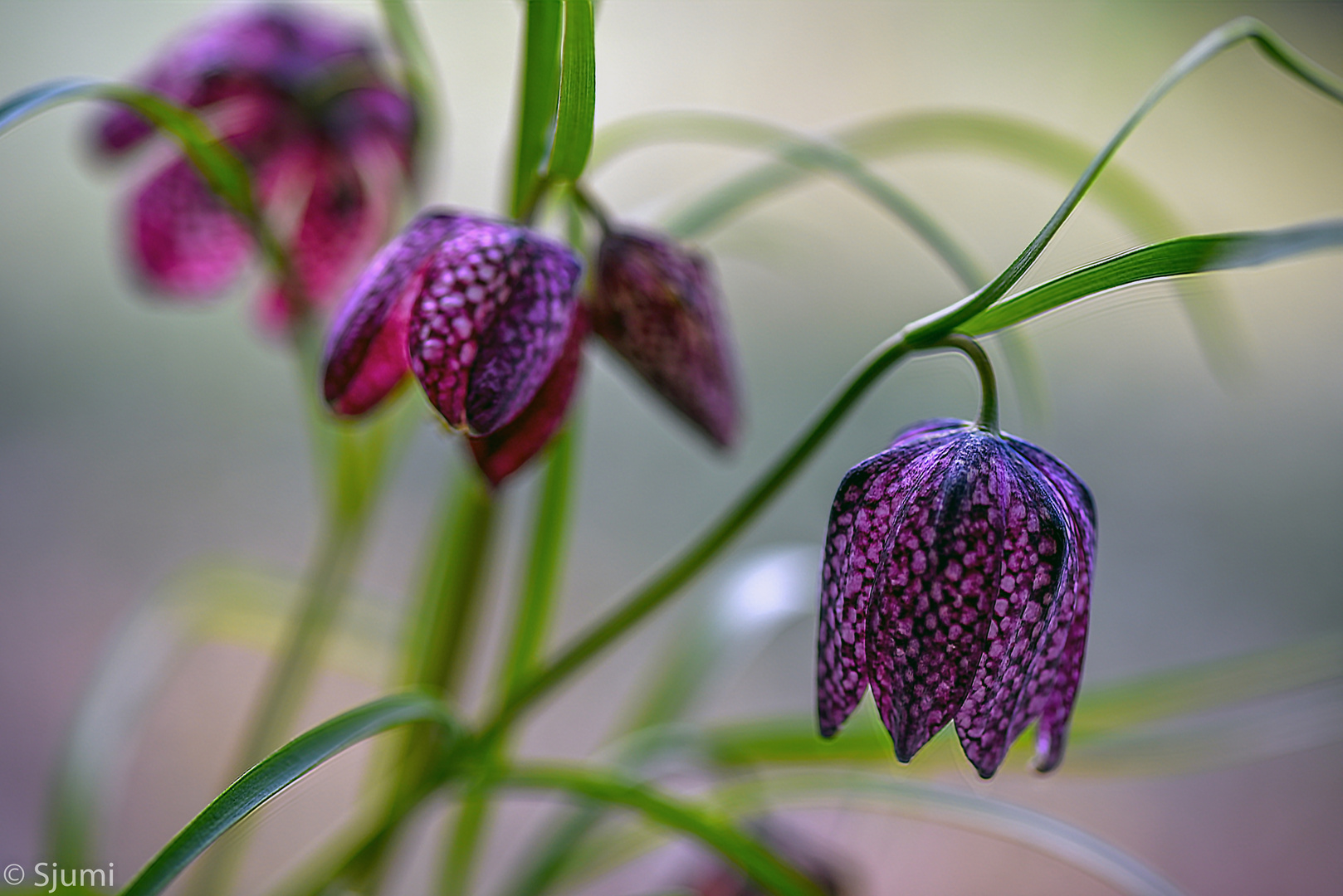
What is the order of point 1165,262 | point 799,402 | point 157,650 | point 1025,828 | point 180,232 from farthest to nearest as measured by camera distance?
point 799,402 → point 157,650 → point 180,232 → point 1025,828 → point 1165,262

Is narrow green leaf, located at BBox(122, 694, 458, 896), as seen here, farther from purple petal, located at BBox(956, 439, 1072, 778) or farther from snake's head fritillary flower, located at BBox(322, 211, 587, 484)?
purple petal, located at BBox(956, 439, 1072, 778)

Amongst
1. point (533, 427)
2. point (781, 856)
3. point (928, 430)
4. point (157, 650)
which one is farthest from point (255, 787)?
point (157, 650)

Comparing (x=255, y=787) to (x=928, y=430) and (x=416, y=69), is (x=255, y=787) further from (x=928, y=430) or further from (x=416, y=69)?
(x=416, y=69)

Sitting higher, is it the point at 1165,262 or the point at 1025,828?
the point at 1165,262

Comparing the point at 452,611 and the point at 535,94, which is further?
the point at 452,611

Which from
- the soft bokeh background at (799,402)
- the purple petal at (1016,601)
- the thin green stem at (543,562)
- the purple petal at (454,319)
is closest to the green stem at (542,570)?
the thin green stem at (543,562)

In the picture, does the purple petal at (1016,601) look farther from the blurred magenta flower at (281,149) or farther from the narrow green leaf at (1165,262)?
the blurred magenta flower at (281,149)

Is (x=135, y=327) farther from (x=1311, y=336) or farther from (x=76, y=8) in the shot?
(x=1311, y=336)
